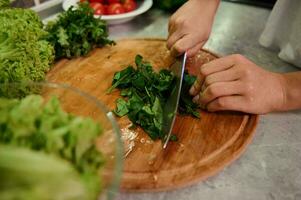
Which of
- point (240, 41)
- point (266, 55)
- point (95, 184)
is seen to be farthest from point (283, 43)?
point (95, 184)

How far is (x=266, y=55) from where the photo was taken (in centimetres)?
133

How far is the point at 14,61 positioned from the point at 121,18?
66cm

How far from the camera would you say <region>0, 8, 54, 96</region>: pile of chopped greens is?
3.00 ft

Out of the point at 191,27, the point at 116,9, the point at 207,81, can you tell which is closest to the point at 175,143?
the point at 207,81

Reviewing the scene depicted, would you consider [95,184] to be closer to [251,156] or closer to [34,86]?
[34,86]

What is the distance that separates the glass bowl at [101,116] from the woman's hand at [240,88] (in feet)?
1.11

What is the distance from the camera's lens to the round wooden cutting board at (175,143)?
80cm

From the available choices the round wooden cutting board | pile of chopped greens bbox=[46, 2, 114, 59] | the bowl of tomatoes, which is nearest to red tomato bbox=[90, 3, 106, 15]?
the bowl of tomatoes

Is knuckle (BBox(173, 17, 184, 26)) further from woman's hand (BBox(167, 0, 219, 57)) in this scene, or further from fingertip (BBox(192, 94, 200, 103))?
fingertip (BBox(192, 94, 200, 103))

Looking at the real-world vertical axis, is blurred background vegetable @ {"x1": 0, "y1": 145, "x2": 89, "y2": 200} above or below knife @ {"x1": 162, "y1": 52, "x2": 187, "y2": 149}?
above

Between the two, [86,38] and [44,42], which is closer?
[44,42]

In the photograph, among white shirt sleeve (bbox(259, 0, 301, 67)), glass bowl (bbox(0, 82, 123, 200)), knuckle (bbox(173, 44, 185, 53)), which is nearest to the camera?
glass bowl (bbox(0, 82, 123, 200))

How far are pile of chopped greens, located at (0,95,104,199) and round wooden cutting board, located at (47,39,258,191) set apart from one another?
0.28 m

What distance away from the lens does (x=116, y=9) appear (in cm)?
154
